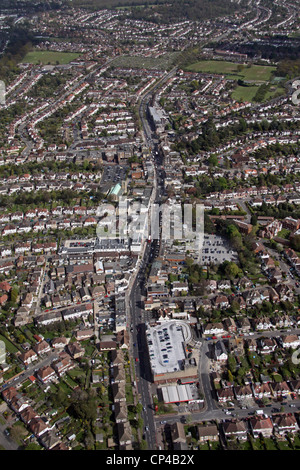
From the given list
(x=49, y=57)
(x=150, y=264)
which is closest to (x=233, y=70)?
(x=49, y=57)

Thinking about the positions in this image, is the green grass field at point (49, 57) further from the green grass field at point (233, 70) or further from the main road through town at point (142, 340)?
the main road through town at point (142, 340)

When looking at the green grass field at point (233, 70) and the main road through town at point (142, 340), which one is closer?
the main road through town at point (142, 340)

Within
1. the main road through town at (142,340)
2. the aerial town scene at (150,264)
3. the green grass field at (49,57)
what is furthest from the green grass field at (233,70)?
the main road through town at (142,340)

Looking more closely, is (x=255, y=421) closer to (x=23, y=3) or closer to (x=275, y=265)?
(x=275, y=265)

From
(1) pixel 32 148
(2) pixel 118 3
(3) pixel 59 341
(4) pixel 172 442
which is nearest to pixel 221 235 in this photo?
(3) pixel 59 341

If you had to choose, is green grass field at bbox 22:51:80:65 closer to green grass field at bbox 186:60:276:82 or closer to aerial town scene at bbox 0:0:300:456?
aerial town scene at bbox 0:0:300:456

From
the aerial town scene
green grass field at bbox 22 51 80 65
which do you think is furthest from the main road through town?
green grass field at bbox 22 51 80 65
